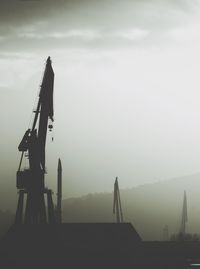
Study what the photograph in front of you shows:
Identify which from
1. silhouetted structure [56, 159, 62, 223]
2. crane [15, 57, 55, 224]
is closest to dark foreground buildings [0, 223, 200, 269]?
crane [15, 57, 55, 224]

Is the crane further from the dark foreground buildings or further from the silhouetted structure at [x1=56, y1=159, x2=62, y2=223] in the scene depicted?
the silhouetted structure at [x1=56, y1=159, x2=62, y2=223]

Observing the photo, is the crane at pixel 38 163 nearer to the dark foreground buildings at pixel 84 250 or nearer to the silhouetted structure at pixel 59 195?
the dark foreground buildings at pixel 84 250

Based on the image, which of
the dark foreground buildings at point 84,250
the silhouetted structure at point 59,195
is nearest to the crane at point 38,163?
the dark foreground buildings at point 84,250

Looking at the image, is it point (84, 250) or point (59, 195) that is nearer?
point (84, 250)

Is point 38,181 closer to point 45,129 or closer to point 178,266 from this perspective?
point 45,129

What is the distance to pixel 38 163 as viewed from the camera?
4931 cm

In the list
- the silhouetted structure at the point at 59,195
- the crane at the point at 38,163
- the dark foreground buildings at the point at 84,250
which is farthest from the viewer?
the silhouetted structure at the point at 59,195

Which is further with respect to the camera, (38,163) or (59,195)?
(59,195)

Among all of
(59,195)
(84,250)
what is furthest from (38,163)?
(59,195)

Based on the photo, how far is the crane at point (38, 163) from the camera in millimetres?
49250

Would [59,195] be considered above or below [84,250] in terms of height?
above

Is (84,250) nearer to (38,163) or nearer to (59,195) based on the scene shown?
(38,163)

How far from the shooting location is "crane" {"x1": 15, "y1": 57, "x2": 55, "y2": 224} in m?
49.2

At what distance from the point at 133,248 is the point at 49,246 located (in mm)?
7026
